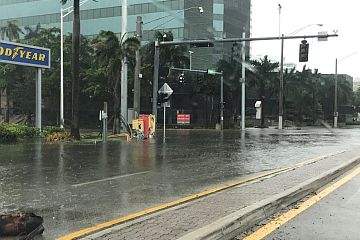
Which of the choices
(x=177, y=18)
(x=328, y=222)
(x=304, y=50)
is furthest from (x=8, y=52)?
(x=177, y=18)

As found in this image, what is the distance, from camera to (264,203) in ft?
23.2

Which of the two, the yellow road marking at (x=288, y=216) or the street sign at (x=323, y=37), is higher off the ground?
the street sign at (x=323, y=37)

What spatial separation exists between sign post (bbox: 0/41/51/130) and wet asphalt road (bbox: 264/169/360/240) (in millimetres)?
21585

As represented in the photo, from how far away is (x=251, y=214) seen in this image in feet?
21.3

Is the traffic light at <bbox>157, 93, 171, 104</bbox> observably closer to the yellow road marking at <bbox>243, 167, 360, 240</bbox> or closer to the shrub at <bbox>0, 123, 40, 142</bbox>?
the shrub at <bbox>0, 123, 40, 142</bbox>

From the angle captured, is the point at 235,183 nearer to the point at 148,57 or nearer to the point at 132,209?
the point at 132,209

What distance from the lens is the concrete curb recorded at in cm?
543

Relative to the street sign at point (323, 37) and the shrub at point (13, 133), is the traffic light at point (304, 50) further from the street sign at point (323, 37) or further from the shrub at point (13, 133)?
the shrub at point (13, 133)

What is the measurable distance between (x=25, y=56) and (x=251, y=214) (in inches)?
911

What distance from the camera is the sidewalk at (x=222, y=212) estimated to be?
5.40 m

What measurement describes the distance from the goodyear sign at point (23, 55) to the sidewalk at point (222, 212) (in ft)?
65.3

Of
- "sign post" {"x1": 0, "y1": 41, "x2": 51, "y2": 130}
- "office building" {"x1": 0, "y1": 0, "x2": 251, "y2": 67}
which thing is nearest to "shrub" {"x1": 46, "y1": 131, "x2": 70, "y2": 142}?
"sign post" {"x1": 0, "y1": 41, "x2": 51, "y2": 130}

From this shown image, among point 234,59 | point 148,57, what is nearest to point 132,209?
point 148,57

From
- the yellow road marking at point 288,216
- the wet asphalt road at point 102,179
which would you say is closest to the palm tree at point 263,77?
the wet asphalt road at point 102,179
